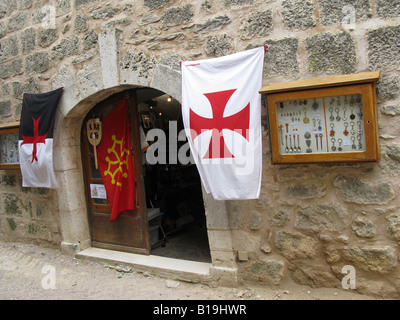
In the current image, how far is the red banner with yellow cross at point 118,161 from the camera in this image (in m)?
3.39

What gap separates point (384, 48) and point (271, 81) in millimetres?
757

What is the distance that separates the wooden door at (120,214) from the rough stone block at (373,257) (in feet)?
6.58

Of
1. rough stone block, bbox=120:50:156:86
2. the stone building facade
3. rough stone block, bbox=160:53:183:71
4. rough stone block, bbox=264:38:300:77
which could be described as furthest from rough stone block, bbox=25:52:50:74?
rough stone block, bbox=264:38:300:77

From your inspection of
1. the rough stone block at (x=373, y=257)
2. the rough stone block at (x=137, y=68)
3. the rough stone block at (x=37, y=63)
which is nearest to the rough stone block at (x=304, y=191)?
the rough stone block at (x=373, y=257)

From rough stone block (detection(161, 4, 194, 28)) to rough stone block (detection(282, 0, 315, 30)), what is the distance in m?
0.79

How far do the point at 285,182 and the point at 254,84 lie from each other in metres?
0.78

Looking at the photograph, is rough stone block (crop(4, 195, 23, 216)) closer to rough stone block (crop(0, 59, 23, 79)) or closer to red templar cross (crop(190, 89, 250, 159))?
rough stone block (crop(0, 59, 23, 79))

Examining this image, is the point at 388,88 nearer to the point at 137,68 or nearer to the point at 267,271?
the point at 267,271

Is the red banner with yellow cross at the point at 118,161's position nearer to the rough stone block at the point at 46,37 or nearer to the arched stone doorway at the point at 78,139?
the arched stone doorway at the point at 78,139

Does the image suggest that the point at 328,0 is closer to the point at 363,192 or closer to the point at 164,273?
the point at 363,192

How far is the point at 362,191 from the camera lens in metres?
2.27

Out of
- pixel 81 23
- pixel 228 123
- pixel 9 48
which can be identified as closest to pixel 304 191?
pixel 228 123

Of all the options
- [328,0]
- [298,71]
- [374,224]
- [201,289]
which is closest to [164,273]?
[201,289]

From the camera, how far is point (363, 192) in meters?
2.26
